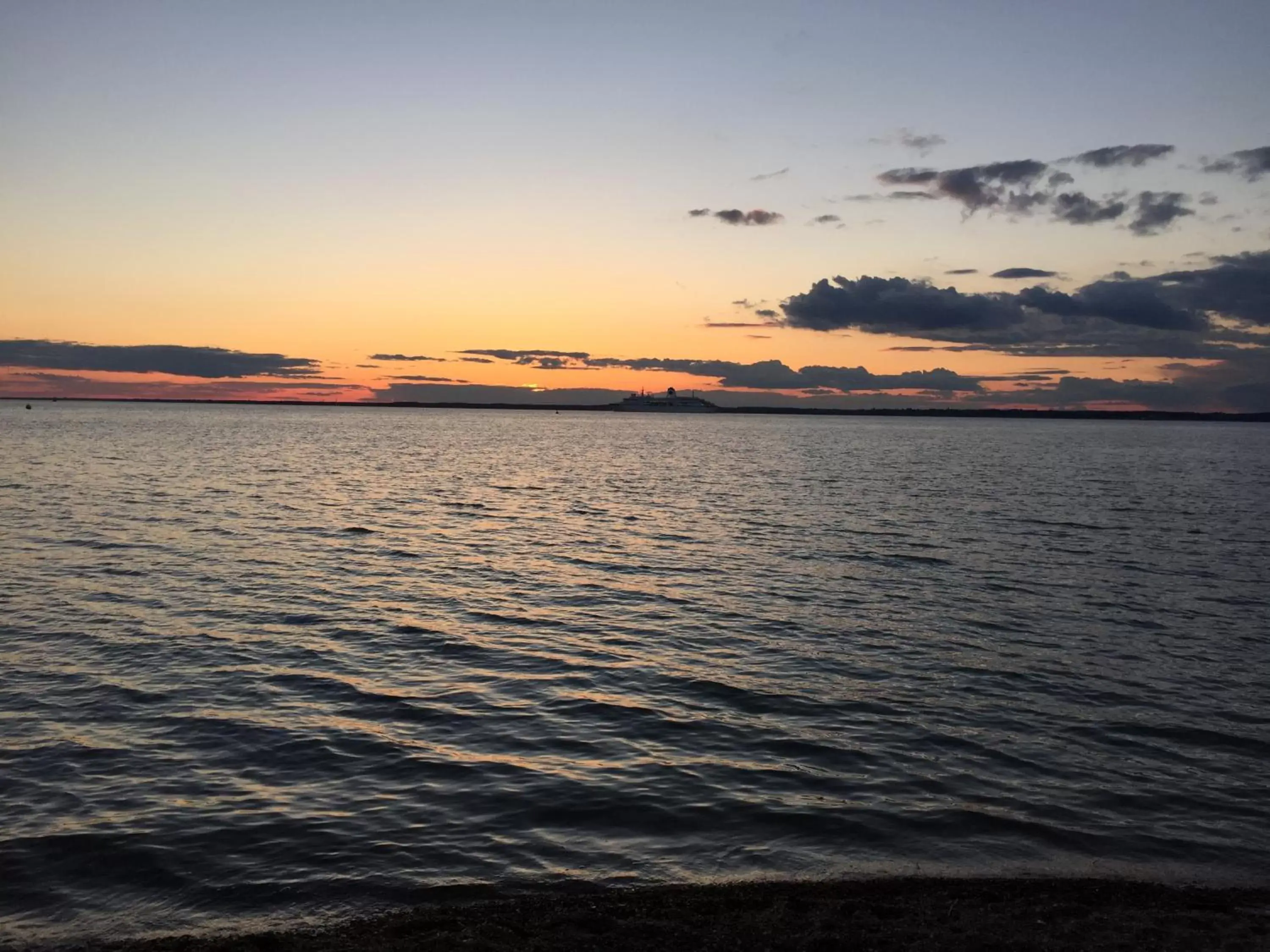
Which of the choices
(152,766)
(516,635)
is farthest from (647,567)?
(152,766)

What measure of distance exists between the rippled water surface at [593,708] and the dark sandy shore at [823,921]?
90 centimetres

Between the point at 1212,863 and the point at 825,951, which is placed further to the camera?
the point at 1212,863

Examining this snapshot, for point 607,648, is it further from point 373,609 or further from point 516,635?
point 373,609

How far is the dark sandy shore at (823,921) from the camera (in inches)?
382

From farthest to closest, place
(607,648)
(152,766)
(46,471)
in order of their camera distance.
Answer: (46,471) < (607,648) < (152,766)

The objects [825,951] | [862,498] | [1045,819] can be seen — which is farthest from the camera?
[862,498]

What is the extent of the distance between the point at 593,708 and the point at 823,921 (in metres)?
9.47

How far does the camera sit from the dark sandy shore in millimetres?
9711

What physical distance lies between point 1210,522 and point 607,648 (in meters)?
46.8

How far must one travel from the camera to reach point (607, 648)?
79.6 feet

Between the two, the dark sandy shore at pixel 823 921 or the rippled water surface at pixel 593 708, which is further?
the rippled water surface at pixel 593 708

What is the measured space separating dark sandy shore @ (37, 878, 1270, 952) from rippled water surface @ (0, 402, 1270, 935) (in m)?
0.90

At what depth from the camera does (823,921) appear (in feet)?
33.6

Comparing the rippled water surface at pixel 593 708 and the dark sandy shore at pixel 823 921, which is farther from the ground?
the dark sandy shore at pixel 823 921
